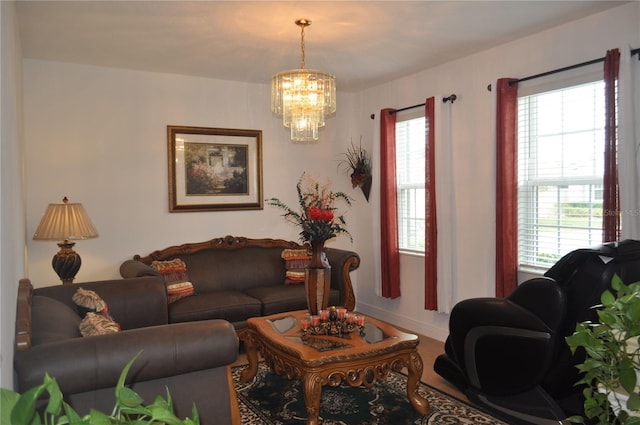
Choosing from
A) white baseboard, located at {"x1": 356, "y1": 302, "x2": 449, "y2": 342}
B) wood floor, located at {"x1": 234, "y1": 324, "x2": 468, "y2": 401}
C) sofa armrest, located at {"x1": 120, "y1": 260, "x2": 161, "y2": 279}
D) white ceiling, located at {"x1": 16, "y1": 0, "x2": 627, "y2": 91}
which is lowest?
wood floor, located at {"x1": 234, "y1": 324, "x2": 468, "y2": 401}

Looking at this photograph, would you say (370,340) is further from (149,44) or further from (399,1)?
(149,44)

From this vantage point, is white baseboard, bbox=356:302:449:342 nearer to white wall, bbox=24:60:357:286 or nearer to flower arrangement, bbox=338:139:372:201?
flower arrangement, bbox=338:139:372:201

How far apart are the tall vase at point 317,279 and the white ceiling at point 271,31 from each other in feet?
5.16

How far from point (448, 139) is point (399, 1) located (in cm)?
175

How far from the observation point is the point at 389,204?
5.22 meters

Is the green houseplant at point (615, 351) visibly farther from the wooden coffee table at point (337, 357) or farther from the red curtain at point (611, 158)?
the red curtain at point (611, 158)

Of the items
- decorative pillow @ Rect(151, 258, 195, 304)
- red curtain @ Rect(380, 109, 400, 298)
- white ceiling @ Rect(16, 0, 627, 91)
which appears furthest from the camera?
red curtain @ Rect(380, 109, 400, 298)

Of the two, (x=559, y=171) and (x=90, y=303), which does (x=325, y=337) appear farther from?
(x=559, y=171)

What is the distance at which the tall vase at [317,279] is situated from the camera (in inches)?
136

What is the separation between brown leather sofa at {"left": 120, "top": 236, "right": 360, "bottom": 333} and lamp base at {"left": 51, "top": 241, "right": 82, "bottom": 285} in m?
0.41

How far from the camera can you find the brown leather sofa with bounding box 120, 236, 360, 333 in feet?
13.9

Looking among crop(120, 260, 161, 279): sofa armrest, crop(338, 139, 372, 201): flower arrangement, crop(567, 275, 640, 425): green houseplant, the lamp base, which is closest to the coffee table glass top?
crop(120, 260, 161, 279): sofa armrest

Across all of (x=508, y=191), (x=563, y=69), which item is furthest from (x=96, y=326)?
(x=563, y=69)

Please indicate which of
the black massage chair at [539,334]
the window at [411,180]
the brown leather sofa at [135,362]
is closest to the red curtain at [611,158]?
the black massage chair at [539,334]
